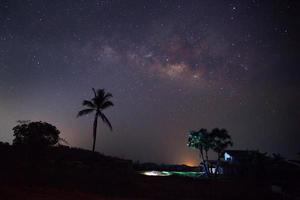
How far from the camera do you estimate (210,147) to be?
57188mm

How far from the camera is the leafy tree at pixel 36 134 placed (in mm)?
32806

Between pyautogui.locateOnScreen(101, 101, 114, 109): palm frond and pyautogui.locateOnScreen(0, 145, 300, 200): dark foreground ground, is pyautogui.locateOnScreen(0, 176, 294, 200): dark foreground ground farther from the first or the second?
pyautogui.locateOnScreen(101, 101, 114, 109): palm frond

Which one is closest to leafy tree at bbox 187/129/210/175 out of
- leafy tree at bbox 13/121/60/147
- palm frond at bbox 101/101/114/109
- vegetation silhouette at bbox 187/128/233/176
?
vegetation silhouette at bbox 187/128/233/176

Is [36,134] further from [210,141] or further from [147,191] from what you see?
[210,141]

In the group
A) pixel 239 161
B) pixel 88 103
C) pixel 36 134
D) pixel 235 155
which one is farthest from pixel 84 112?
pixel 235 155

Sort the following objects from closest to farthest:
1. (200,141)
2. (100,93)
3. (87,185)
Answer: (87,185), (100,93), (200,141)

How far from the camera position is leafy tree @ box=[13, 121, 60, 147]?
32.8 metres

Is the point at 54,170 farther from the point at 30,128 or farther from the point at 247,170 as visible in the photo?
the point at 247,170

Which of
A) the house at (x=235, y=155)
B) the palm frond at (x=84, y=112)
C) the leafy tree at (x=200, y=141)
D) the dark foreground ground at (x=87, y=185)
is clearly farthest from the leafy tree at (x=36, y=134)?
the house at (x=235, y=155)

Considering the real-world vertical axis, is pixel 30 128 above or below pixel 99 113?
below

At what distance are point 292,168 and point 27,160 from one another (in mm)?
48375

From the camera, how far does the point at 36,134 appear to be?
108 ft

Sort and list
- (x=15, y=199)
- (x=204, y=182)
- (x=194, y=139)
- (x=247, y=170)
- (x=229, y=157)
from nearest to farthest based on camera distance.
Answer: (x=15, y=199) → (x=204, y=182) → (x=247, y=170) → (x=194, y=139) → (x=229, y=157)

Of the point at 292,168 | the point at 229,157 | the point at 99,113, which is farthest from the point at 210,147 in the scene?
the point at 99,113
